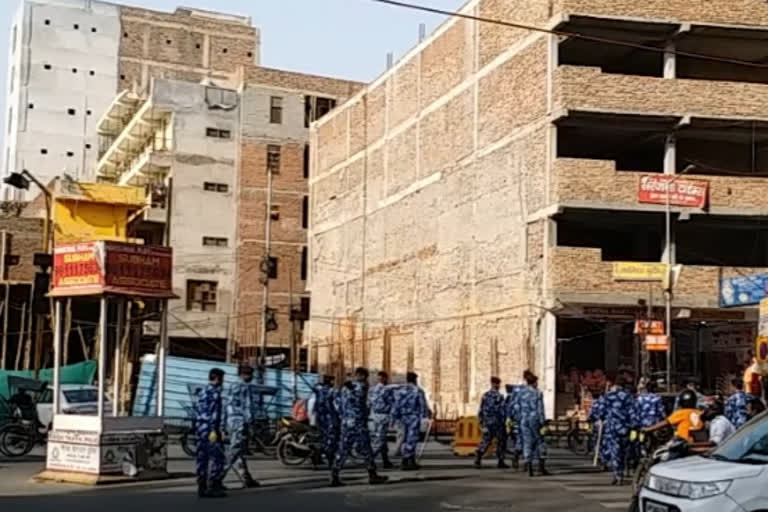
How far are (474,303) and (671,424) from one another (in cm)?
2667

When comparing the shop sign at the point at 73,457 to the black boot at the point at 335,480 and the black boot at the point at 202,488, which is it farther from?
the black boot at the point at 335,480

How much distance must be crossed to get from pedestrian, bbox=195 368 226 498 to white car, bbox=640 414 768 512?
8.23m

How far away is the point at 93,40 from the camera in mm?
88375

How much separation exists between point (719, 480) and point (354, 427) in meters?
11.1

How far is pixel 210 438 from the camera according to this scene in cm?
1680

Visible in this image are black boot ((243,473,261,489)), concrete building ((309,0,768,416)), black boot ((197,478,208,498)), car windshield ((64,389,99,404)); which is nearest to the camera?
black boot ((197,478,208,498))

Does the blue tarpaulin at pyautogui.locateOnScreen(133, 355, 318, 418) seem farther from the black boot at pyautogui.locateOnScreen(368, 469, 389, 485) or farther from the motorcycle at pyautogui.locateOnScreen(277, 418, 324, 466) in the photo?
the black boot at pyautogui.locateOnScreen(368, 469, 389, 485)

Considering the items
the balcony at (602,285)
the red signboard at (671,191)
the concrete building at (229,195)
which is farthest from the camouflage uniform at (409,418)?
the concrete building at (229,195)

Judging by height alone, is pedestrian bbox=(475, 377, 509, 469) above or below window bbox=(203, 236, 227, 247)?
below

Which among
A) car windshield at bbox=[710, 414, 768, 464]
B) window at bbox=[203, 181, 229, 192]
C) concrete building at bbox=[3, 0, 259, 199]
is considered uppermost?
concrete building at bbox=[3, 0, 259, 199]

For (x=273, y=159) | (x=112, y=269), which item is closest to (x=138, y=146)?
(x=273, y=159)

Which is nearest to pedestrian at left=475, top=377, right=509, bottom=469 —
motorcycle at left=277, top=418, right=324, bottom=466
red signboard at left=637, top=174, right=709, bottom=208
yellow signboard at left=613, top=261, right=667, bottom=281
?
motorcycle at left=277, top=418, right=324, bottom=466

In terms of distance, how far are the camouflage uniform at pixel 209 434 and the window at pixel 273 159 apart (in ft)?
164

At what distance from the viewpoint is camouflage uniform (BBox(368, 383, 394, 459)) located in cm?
2178
